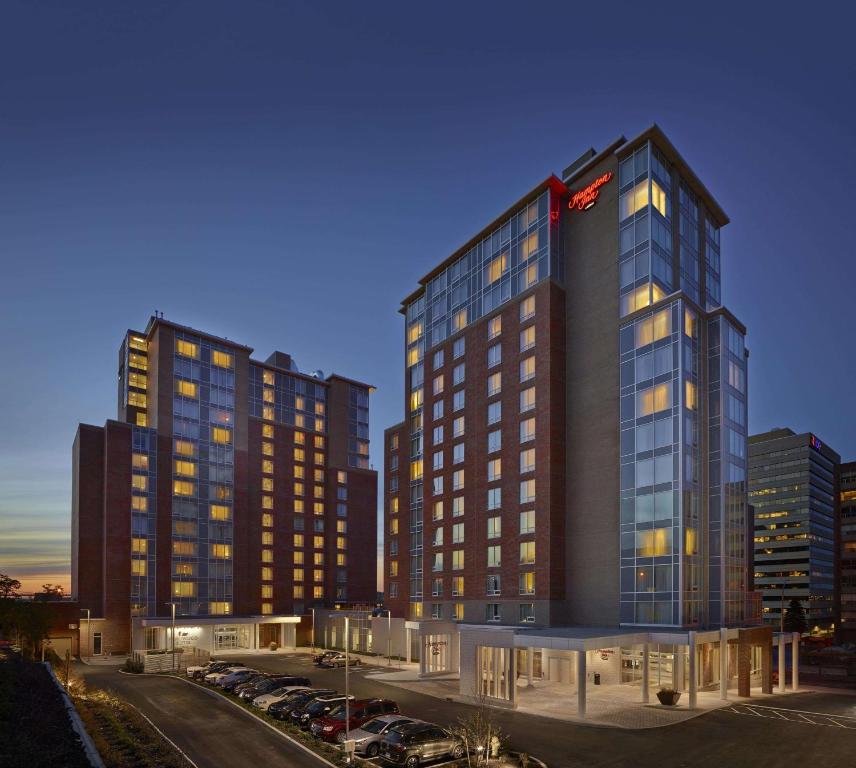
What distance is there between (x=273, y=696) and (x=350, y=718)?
897 cm

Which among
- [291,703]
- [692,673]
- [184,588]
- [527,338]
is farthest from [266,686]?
[184,588]

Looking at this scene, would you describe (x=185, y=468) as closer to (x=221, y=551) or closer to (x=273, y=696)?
(x=221, y=551)

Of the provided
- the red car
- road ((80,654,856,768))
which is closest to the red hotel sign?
road ((80,654,856,768))

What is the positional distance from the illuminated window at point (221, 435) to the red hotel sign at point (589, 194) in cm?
5576

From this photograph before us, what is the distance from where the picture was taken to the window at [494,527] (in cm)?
6575

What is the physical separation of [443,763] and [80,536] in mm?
65250

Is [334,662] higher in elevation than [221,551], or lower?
lower

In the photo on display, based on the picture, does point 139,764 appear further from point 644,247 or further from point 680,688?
point 644,247

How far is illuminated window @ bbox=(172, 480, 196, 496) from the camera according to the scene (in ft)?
295

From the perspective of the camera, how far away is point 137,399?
3718 inches

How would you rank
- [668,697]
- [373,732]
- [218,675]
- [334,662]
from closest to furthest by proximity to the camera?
1. [373,732]
2. [668,697]
3. [218,675]
4. [334,662]

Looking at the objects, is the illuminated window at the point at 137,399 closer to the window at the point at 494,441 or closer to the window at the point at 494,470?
the window at the point at 494,441

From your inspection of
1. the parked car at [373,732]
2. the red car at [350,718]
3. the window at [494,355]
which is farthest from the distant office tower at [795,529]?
the parked car at [373,732]

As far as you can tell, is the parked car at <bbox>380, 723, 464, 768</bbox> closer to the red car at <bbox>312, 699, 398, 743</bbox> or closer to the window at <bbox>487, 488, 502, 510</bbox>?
the red car at <bbox>312, 699, 398, 743</bbox>
